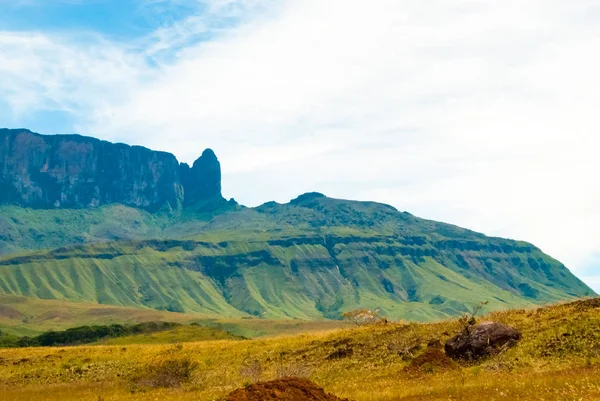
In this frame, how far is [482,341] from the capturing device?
39.7 metres

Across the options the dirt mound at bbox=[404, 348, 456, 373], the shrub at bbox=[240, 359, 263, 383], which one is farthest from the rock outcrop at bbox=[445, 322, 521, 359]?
the shrub at bbox=[240, 359, 263, 383]

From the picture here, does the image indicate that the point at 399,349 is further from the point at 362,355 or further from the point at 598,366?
the point at 598,366

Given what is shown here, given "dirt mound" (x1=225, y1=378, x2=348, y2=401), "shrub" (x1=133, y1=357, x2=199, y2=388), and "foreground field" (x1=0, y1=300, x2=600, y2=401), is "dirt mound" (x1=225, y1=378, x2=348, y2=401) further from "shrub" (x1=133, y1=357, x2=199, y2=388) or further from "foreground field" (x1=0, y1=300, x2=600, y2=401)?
"shrub" (x1=133, y1=357, x2=199, y2=388)

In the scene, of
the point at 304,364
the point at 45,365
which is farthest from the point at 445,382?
the point at 45,365

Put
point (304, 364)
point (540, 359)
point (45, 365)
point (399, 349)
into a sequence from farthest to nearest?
point (45, 365) < point (304, 364) < point (399, 349) < point (540, 359)

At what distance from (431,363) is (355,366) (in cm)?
846

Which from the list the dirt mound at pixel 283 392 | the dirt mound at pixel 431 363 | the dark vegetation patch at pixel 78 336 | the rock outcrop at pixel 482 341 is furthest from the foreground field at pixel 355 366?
the dark vegetation patch at pixel 78 336

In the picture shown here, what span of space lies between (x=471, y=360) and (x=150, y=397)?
21205 mm

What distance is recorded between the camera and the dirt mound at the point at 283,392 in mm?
24312

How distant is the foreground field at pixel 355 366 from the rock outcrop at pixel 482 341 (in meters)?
0.99

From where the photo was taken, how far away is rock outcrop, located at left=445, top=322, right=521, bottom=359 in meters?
39.3

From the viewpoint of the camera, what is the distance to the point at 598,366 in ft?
103

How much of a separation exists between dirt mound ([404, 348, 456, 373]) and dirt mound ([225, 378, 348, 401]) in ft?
45.1

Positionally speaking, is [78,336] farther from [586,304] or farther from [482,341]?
[586,304]
